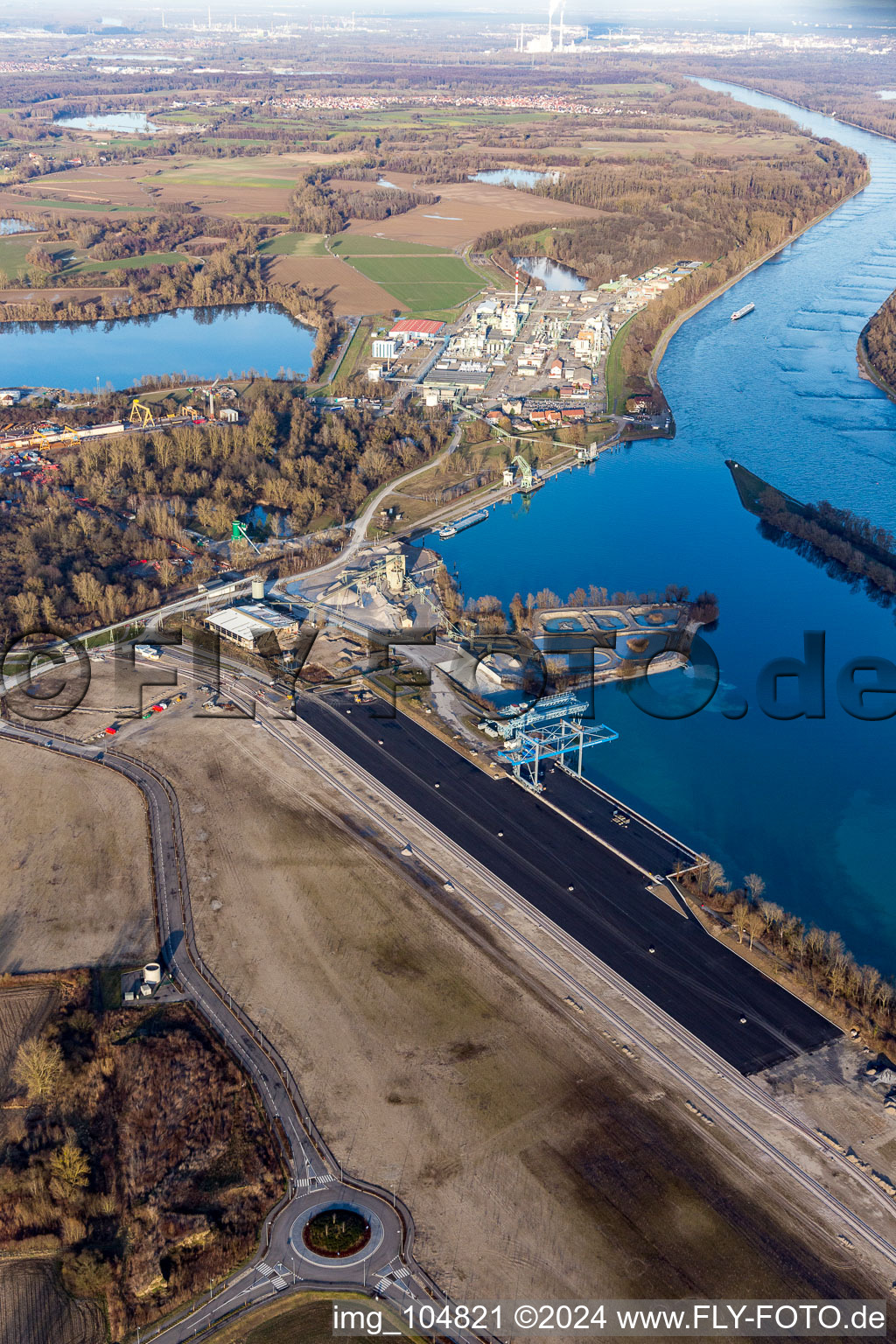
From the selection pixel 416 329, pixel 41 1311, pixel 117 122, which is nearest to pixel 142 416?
pixel 416 329

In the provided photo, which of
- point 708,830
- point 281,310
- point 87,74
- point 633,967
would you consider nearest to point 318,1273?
point 633,967

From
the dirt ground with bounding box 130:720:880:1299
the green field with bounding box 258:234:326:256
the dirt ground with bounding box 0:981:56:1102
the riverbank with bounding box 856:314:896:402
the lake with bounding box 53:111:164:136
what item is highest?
the lake with bounding box 53:111:164:136

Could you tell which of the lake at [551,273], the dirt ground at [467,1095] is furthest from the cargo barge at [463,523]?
the lake at [551,273]

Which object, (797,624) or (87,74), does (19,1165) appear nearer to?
(797,624)

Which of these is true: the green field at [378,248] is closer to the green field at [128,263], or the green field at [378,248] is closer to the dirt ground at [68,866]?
the green field at [128,263]

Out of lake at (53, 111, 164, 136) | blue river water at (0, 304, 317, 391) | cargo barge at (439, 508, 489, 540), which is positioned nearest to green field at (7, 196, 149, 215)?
blue river water at (0, 304, 317, 391)

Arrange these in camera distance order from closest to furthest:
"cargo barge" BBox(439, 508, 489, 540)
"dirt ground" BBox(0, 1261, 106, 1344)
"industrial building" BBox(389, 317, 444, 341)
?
"dirt ground" BBox(0, 1261, 106, 1344) < "cargo barge" BBox(439, 508, 489, 540) < "industrial building" BBox(389, 317, 444, 341)

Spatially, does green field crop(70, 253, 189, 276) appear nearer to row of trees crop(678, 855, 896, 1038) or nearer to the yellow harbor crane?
the yellow harbor crane
